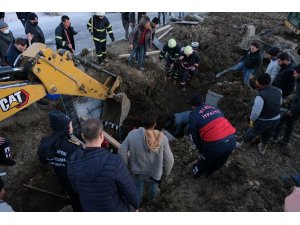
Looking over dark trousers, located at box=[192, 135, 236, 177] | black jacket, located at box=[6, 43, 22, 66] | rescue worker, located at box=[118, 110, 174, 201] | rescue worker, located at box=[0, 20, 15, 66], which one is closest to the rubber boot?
dark trousers, located at box=[192, 135, 236, 177]

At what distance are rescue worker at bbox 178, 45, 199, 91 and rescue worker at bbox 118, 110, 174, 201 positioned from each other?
4.66 meters

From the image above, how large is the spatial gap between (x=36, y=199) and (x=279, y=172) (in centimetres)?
425

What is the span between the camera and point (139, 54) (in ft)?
27.4

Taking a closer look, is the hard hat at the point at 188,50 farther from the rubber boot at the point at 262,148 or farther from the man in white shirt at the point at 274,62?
the rubber boot at the point at 262,148

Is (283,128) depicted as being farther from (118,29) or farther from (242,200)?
(118,29)

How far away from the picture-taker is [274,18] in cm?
1249

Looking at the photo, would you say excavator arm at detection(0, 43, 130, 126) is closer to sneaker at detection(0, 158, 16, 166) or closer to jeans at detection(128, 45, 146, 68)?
sneaker at detection(0, 158, 16, 166)

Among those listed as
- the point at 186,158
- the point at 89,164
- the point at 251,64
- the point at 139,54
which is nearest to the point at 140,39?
the point at 139,54

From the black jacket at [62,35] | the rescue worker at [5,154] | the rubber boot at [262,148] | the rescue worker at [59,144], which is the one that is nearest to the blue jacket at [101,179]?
the rescue worker at [59,144]

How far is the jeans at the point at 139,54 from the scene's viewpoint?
8.19 meters

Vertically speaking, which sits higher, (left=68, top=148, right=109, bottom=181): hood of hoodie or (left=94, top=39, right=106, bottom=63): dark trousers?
(left=68, top=148, right=109, bottom=181): hood of hoodie

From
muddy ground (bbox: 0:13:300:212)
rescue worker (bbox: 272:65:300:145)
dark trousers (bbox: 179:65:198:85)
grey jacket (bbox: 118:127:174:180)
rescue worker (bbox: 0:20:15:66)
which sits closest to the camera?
grey jacket (bbox: 118:127:174:180)

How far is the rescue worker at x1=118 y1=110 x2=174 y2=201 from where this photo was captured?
359cm

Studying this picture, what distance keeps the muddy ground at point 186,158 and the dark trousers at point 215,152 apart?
0.41 m
